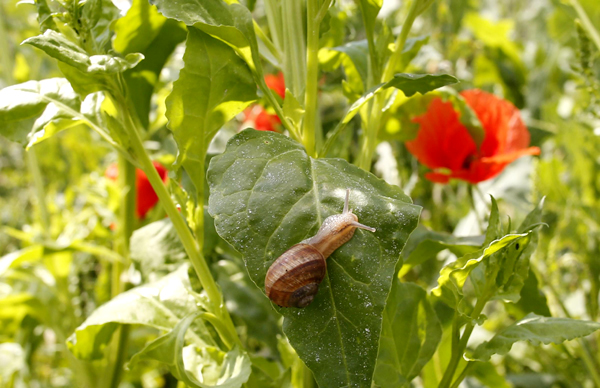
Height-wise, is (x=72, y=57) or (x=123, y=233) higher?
(x=72, y=57)

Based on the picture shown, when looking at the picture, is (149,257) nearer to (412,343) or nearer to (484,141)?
(412,343)

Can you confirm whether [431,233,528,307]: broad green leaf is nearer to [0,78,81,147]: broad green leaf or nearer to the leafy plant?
the leafy plant

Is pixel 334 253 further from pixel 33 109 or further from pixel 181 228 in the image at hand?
pixel 33 109

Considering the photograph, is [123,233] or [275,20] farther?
[123,233]

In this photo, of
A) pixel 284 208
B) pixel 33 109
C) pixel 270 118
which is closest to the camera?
pixel 284 208

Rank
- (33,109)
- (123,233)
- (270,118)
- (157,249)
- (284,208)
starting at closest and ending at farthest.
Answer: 1. (284,208)
2. (33,109)
3. (157,249)
4. (123,233)
5. (270,118)

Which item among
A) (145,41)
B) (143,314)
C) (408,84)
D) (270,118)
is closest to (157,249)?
(143,314)

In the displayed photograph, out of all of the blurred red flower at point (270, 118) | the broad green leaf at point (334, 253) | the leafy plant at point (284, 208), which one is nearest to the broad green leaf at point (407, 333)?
the leafy plant at point (284, 208)

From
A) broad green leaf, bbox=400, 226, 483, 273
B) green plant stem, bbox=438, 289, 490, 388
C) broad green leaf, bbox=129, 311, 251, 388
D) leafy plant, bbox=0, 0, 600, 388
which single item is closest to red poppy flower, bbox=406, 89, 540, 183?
leafy plant, bbox=0, 0, 600, 388
